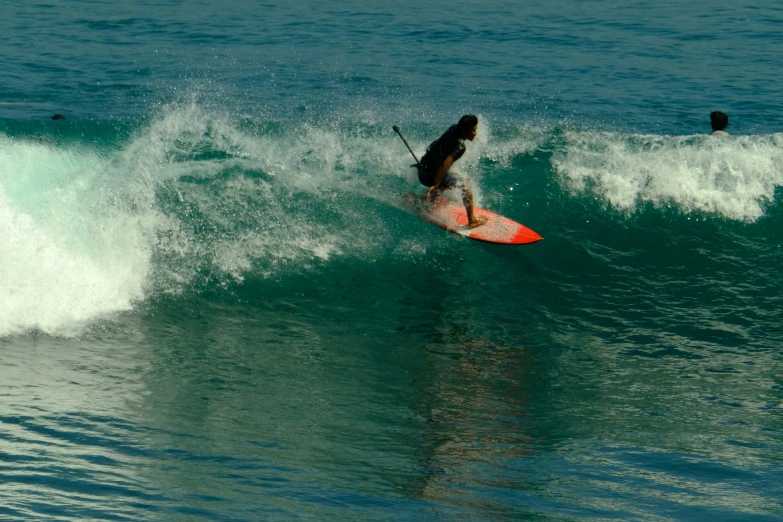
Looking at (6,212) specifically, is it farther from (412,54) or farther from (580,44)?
(580,44)

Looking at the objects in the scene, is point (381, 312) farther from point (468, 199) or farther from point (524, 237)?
point (524, 237)

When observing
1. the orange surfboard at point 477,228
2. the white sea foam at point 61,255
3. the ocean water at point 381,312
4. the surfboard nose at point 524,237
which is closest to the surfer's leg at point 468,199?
the orange surfboard at point 477,228

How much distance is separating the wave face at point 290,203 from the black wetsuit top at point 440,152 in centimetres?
78

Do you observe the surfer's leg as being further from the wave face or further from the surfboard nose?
the surfboard nose

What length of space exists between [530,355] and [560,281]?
2.04 meters

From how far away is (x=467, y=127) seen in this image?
449 inches

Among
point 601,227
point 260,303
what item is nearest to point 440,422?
point 260,303

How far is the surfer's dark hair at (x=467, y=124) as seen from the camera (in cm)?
1134

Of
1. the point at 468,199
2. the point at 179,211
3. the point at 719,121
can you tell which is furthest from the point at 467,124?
the point at 719,121

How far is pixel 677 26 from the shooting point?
86.2 feet

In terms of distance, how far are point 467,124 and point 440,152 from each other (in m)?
0.61

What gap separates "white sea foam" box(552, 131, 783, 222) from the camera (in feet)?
43.9

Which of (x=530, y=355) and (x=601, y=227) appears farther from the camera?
(x=601, y=227)

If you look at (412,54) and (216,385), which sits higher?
(412,54)
